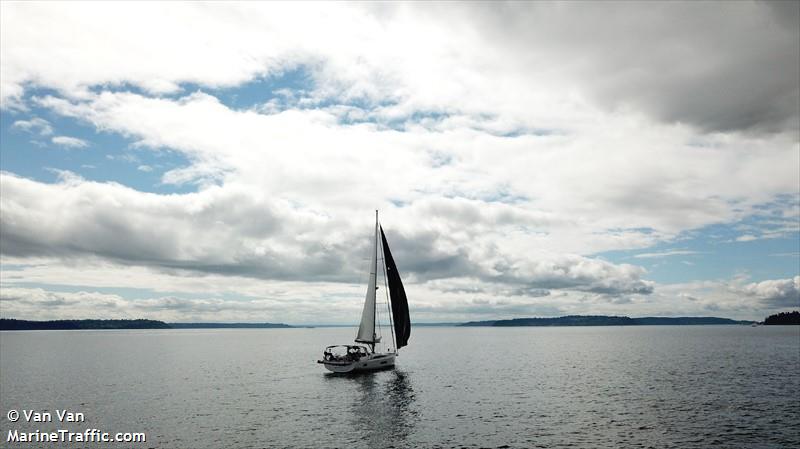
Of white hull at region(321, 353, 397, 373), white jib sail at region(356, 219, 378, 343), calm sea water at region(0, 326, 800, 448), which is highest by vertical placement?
white jib sail at region(356, 219, 378, 343)

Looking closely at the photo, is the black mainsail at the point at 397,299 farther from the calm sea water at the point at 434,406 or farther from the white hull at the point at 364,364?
the calm sea water at the point at 434,406

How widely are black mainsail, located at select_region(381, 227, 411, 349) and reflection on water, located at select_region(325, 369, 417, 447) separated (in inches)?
295

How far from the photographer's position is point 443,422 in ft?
159

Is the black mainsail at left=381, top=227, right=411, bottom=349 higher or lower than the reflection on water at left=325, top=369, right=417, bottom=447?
higher

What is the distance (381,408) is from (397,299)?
94.7ft

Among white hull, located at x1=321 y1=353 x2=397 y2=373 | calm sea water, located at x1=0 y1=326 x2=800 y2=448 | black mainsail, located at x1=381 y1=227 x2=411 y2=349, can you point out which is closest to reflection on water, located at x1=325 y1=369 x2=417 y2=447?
calm sea water, located at x1=0 y1=326 x2=800 y2=448

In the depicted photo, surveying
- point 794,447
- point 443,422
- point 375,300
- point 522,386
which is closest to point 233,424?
point 443,422

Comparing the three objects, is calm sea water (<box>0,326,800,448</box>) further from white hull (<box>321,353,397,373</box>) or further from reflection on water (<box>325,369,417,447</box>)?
white hull (<box>321,353,397,373</box>)

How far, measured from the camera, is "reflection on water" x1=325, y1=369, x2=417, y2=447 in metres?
43.0

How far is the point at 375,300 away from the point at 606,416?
1586 inches

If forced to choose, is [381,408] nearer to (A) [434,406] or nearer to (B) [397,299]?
(A) [434,406]

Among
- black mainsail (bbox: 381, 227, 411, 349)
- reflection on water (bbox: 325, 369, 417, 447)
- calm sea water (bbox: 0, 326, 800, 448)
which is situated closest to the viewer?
calm sea water (bbox: 0, 326, 800, 448)

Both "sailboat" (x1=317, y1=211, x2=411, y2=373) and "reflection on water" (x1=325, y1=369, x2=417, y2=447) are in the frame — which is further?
"sailboat" (x1=317, y1=211, x2=411, y2=373)

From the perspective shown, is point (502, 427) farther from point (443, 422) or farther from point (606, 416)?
point (606, 416)
